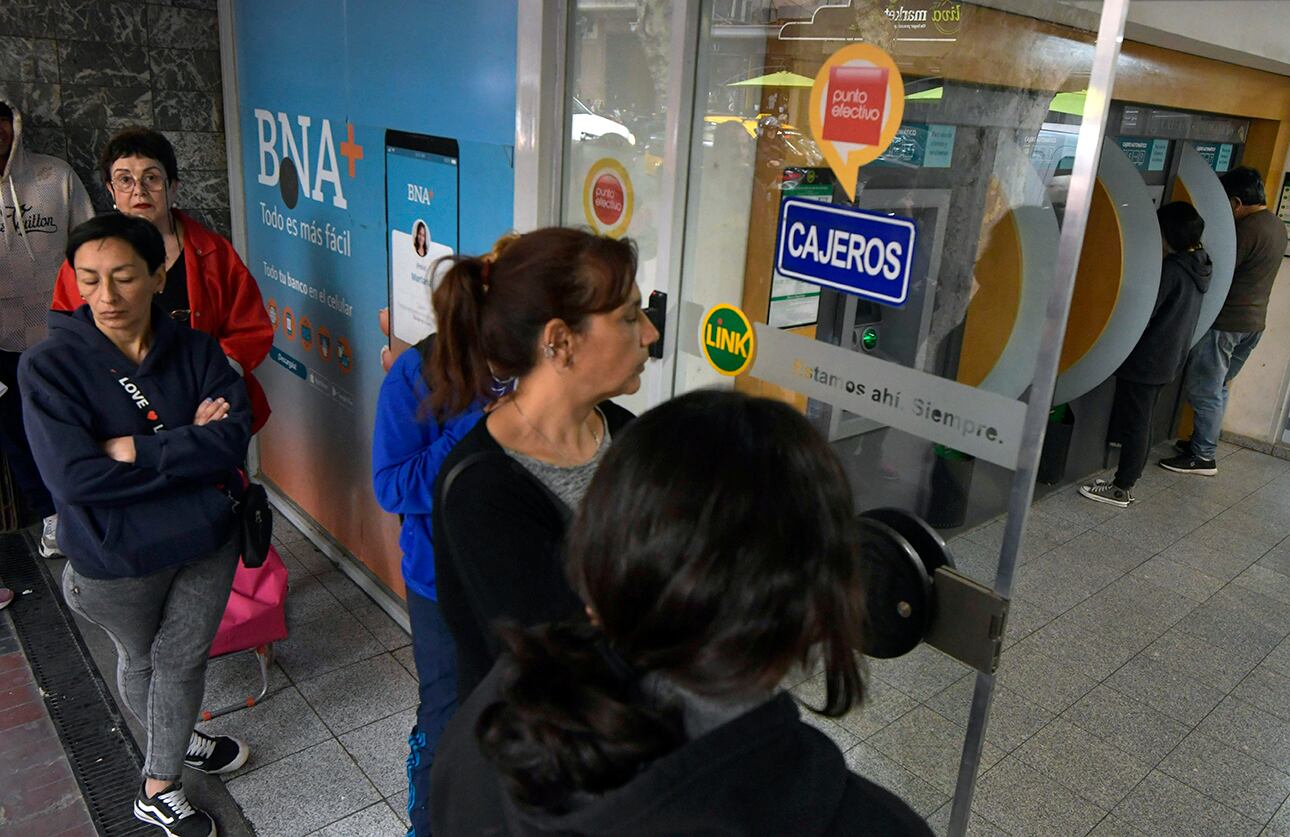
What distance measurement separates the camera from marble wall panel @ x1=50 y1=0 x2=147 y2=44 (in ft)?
12.0

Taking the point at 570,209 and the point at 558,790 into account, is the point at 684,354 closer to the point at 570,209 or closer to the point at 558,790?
the point at 570,209

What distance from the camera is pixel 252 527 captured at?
7.85 feet

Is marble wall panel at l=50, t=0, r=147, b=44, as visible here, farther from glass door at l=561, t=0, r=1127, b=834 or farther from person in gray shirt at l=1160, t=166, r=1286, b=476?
person in gray shirt at l=1160, t=166, r=1286, b=476

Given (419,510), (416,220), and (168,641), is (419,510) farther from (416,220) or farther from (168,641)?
(416,220)

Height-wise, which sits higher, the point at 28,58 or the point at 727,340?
the point at 28,58

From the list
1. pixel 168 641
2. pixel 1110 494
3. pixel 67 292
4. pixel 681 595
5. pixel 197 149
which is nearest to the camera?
pixel 681 595

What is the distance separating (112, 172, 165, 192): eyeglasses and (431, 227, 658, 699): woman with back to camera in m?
1.83

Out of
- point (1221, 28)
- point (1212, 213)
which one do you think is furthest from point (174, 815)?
point (1212, 213)

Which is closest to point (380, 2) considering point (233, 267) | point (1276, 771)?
point (233, 267)

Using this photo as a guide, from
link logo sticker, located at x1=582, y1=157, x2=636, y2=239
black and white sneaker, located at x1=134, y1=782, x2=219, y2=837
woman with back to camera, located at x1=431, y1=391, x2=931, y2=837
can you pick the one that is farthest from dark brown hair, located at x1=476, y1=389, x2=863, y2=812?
black and white sneaker, located at x1=134, y1=782, x2=219, y2=837

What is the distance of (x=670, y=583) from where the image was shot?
77cm

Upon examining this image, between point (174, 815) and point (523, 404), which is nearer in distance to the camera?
point (523, 404)

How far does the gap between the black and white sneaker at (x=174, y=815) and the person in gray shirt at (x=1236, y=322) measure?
5611 mm

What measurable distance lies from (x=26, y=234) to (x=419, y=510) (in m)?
2.54
